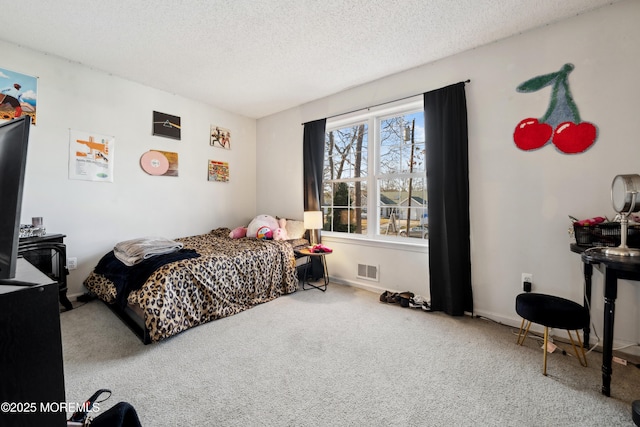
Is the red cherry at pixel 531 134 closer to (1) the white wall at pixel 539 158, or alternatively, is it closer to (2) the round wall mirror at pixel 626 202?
(1) the white wall at pixel 539 158

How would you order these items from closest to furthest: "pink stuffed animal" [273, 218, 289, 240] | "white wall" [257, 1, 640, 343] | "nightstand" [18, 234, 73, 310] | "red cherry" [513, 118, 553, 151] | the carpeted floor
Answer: the carpeted floor
"white wall" [257, 1, 640, 343]
"red cherry" [513, 118, 553, 151]
"nightstand" [18, 234, 73, 310]
"pink stuffed animal" [273, 218, 289, 240]

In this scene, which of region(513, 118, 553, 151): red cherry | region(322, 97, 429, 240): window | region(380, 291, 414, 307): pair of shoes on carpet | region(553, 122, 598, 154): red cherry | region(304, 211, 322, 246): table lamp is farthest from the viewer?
region(304, 211, 322, 246): table lamp

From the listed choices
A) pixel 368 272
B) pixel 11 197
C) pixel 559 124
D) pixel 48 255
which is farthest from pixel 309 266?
pixel 11 197

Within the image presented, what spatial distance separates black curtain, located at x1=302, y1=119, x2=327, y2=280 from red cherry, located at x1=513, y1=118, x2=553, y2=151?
220 cm

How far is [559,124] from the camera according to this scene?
221cm

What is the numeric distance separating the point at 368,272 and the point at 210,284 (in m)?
1.87

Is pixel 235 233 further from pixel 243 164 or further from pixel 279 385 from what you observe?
pixel 279 385

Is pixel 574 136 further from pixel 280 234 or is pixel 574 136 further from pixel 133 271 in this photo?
pixel 133 271

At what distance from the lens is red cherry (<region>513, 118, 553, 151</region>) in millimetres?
2271

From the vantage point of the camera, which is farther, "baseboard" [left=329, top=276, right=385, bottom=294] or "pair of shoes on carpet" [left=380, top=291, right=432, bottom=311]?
"baseboard" [left=329, top=276, right=385, bottom=294]

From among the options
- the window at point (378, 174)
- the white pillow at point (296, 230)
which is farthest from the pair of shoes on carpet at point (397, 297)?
the white pillow at point (296, 230)

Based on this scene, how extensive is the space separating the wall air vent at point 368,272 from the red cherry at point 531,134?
1.94 meters

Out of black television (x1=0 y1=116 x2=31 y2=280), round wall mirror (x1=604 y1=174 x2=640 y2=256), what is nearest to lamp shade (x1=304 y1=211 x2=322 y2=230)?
round wall mirror (x1=604 y1=174 x2=640 y2=256)

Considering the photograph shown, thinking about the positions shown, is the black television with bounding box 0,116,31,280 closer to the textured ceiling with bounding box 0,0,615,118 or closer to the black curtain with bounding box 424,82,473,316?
the textured ceiling with bounding box 0,0,615,118
